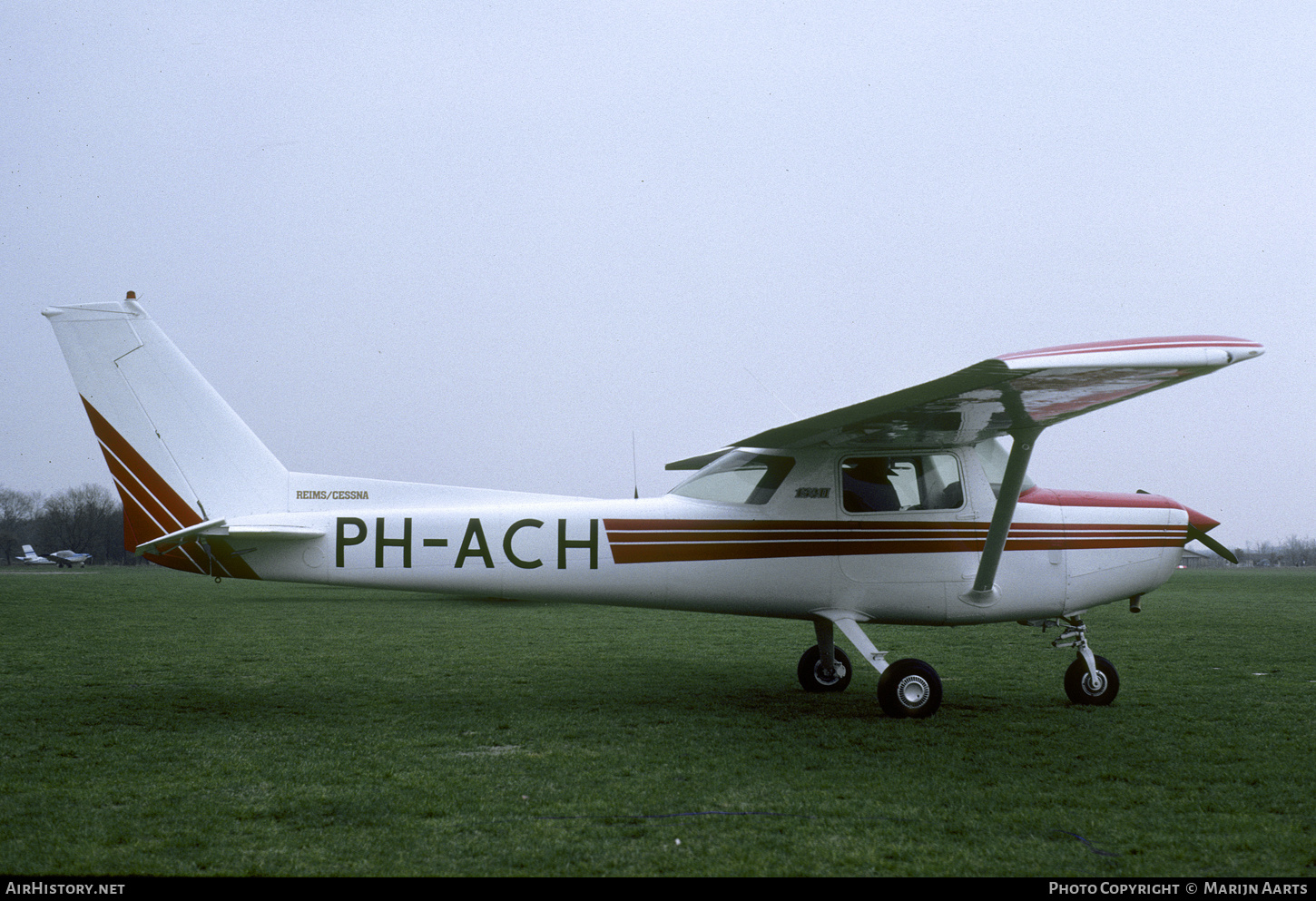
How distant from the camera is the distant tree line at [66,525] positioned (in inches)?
4257

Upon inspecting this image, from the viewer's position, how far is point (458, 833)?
419 cm

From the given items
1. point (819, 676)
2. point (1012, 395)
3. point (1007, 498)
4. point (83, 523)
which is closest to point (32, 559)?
point (83, 523)

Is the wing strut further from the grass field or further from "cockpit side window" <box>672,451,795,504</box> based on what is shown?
"cockpit side window" <box>672,451,795,504</box>

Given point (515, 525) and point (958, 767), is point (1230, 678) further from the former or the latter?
point (515, 525)

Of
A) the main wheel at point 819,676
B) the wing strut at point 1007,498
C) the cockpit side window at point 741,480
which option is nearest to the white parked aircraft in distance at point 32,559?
the main wheel at point 819,676

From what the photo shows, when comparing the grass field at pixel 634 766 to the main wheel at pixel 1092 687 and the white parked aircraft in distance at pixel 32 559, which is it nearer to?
the main wheel at pixel 1092 687

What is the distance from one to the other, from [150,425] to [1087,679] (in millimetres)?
7892

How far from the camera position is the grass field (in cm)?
392

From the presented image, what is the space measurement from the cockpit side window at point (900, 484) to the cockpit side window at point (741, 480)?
1.75 feet

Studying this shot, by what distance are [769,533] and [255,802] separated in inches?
167

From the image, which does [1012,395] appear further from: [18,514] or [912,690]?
[18,514]

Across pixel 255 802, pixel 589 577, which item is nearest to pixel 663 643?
pixel 589 577

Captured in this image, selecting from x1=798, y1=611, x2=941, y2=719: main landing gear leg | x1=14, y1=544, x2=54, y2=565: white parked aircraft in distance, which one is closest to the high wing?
x1=798, y1=611, x2=941, y2=719: main landing gear leg
